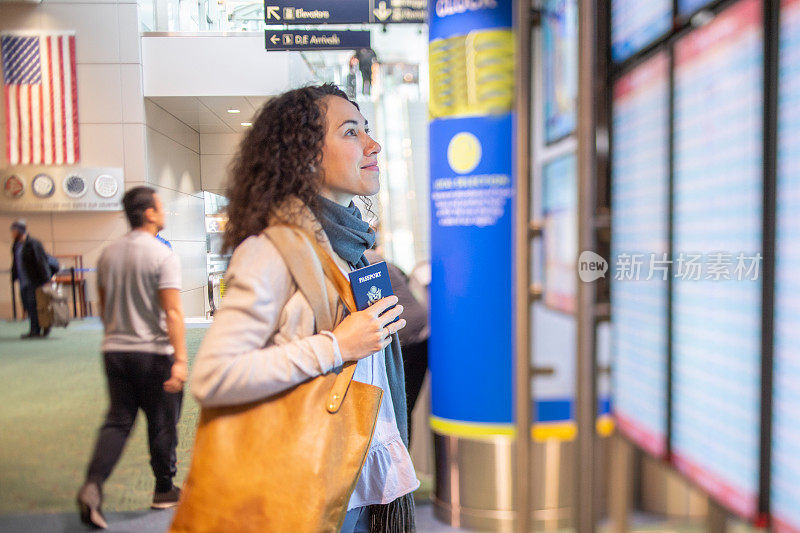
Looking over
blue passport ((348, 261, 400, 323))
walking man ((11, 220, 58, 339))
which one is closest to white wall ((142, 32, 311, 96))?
walking man ((11, 220, 58, 339))

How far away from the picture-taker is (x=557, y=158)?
6.84 ft

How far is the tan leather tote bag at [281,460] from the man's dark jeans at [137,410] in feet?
5.31

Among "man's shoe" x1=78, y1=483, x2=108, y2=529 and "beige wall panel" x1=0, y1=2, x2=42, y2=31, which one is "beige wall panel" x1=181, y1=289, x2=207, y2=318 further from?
"beige wall panel" x1=0, y1=2, x2=42, y2=31

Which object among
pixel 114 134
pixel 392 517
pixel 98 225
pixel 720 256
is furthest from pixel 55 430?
pixel 720 256

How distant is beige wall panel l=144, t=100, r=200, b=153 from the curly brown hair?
3.65ft

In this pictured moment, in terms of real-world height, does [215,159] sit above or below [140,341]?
above

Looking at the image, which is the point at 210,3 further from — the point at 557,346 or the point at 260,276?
the point at 557,346

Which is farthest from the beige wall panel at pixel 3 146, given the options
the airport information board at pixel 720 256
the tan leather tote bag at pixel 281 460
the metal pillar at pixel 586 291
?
the airport information board at pixel 720 256

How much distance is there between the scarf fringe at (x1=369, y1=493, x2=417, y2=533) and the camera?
1568mm

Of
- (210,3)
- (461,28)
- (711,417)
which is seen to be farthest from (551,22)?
(210,3)

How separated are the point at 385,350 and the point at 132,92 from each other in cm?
176

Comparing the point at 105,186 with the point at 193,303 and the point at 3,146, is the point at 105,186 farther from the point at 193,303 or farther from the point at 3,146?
the point at 193,303

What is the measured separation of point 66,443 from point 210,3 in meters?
2.11

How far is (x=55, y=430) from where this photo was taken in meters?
2.78
